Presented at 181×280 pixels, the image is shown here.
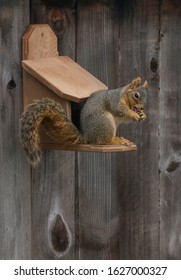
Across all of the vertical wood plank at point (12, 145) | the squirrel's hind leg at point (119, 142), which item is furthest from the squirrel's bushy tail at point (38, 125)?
the vertical wood plank at point (12, 145)

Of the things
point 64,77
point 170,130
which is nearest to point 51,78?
point 64,77

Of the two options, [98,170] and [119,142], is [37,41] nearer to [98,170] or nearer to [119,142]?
[119,142]

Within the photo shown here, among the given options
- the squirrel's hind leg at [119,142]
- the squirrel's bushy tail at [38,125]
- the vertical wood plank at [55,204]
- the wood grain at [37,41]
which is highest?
the wood grain at [37,41]

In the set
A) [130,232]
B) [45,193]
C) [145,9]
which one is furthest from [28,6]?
[130,232]

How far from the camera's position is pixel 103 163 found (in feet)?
12.2

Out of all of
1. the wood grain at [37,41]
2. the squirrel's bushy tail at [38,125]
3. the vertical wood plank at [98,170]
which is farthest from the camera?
the vertical wood plank at [98,170]

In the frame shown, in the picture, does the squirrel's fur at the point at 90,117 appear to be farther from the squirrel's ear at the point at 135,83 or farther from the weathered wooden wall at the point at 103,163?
the weathered wooden wall at the point at 103,163

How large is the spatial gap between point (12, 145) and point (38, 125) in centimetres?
26

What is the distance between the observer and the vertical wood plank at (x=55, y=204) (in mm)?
3626

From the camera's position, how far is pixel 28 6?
3.48m

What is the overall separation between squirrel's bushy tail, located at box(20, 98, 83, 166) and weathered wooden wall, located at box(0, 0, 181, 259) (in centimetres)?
23

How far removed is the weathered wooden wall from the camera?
3523mm

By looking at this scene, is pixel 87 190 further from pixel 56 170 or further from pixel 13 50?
pixel 13 50

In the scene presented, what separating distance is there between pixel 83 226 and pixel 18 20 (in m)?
0.83
